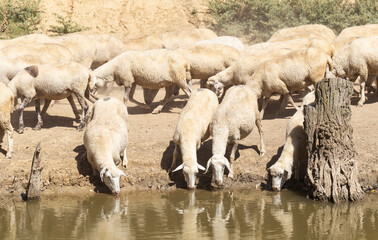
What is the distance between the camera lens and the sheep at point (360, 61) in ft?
52.8

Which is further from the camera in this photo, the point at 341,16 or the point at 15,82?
the point at 341,16

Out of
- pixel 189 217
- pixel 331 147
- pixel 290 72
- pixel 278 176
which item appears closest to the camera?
pixel 189 217

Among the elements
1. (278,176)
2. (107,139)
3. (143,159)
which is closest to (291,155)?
(278,176)

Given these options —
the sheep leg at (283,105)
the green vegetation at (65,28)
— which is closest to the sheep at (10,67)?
the sheep leg at (283,105)

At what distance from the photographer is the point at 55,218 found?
10.7m

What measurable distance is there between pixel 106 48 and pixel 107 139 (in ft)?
26.3

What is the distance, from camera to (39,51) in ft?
55.6

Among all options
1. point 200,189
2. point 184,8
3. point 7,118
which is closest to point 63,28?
point 184,8

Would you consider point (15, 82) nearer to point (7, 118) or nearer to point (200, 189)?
point (7, 118)

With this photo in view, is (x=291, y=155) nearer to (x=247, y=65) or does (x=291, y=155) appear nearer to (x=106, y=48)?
(x=247, y=65)

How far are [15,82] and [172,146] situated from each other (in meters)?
3.88

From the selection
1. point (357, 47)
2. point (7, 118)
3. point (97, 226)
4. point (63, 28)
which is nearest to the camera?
point (97, 226)

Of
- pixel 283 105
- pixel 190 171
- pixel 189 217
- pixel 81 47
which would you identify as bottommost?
pixel 189 217

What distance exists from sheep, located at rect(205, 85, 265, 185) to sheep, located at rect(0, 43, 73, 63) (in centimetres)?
564
